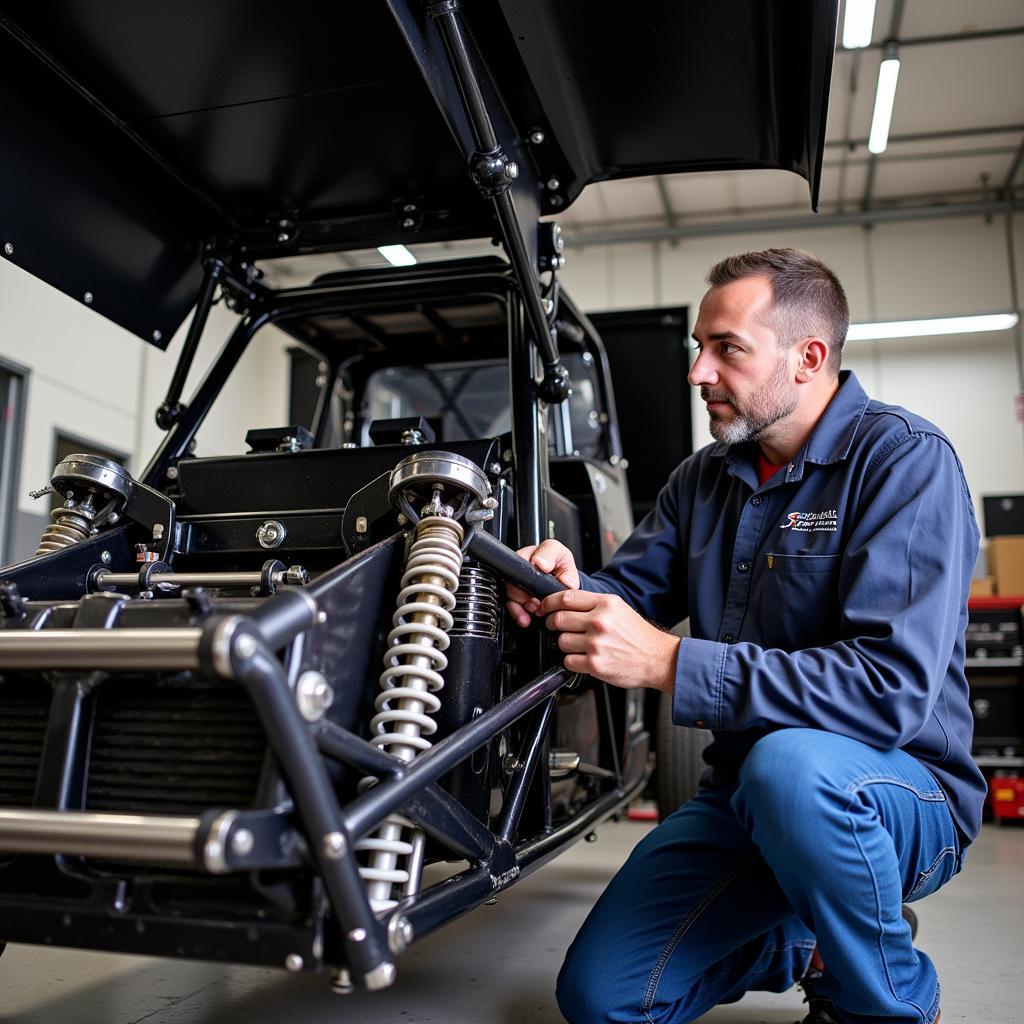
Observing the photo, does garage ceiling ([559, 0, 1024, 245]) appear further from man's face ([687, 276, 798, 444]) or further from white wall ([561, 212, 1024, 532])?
man's face ([687, 276, 798, 444])

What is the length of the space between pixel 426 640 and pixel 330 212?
1.55 meters

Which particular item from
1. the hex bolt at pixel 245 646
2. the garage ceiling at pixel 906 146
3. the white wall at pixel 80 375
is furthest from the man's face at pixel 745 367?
the garage ceiling at pixel 906 146

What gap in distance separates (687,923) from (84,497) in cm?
146

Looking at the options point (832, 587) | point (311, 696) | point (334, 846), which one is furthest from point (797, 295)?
point (334, 846)

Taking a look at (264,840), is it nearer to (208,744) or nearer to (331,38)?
(208,744)

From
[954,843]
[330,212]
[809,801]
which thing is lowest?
[954,843]

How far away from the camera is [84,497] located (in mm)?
2010

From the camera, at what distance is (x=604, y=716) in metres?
2.57

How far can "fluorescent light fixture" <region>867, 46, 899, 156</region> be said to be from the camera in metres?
7.23

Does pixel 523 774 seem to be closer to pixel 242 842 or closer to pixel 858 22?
pixel 242 842

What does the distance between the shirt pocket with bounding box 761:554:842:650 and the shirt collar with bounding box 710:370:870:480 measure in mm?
202

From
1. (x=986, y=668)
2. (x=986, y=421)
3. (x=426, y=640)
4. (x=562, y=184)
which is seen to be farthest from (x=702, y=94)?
(x=986, y=421)

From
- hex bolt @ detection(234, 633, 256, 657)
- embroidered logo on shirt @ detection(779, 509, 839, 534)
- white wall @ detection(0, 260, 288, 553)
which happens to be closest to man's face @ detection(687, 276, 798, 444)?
embroidered logo on shirt @ detection(779, 509, 839, 534)

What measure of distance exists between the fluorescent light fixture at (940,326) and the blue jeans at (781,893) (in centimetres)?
843
